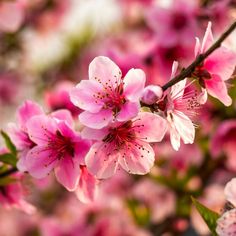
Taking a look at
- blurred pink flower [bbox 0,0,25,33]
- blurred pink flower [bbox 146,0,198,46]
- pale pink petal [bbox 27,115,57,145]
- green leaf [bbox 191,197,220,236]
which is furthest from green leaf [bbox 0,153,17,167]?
blurred pink flower [bbox 0,0,25,33]

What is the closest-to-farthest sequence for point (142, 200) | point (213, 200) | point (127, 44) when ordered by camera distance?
1. point (213, 200)
2. point (142, 200)
3. point (127, 44)

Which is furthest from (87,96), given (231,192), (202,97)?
(231,192)

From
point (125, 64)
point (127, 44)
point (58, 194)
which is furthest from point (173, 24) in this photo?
point (58, 194)

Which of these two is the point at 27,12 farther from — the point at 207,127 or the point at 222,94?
the point at 222,94

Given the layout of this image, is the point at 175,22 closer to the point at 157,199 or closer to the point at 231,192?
the point at 157,199

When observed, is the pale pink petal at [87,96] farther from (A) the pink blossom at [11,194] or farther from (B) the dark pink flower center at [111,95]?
(A) the pink blossom at [11,194]

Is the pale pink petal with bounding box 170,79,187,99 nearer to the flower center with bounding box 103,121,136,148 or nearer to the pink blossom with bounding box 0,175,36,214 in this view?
the flower center with bounding box 103,121,136,148

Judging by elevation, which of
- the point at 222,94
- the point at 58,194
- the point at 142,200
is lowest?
the point at 58,194
